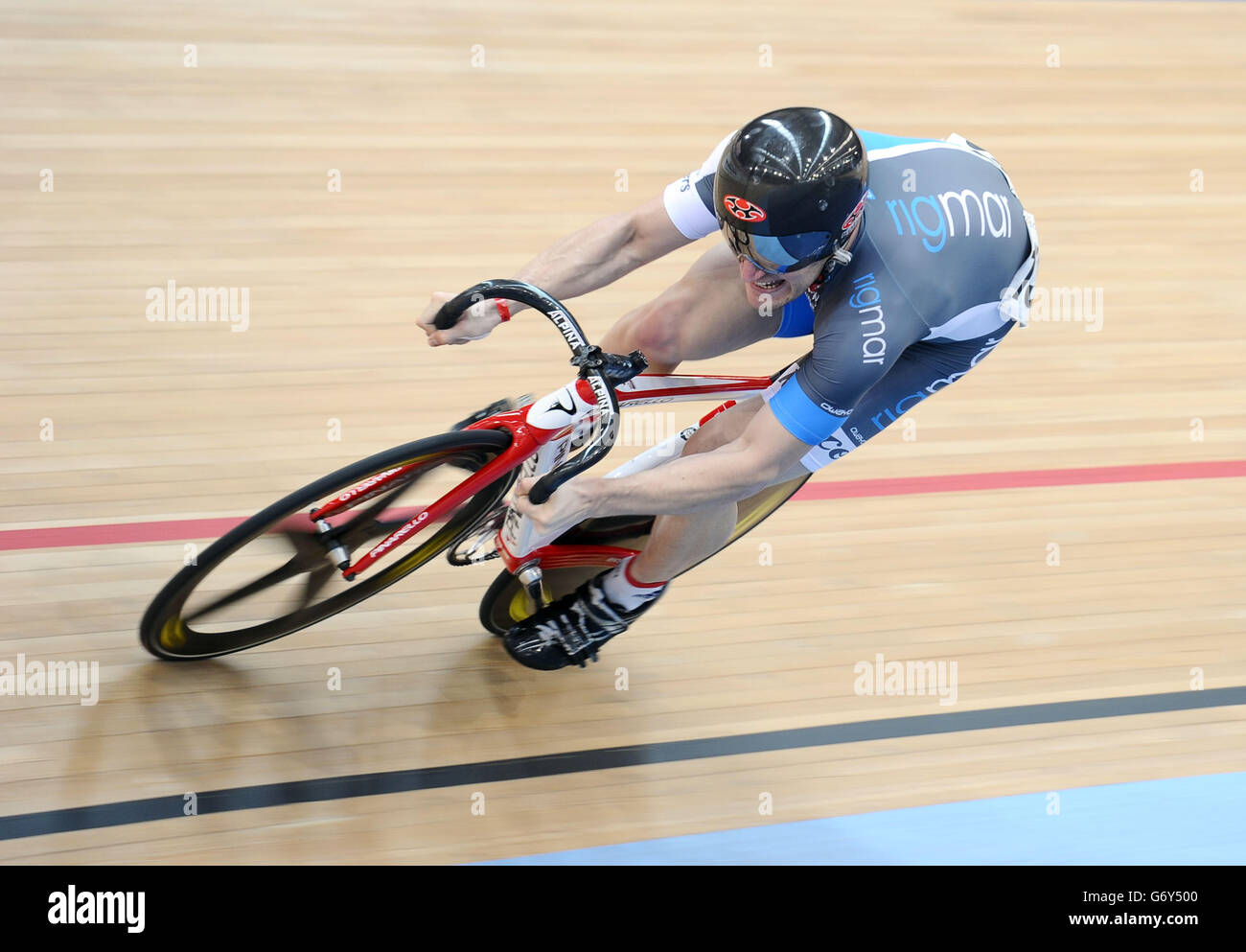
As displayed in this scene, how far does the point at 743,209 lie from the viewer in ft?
6.33

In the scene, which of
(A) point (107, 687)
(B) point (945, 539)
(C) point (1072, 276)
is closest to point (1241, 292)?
(C) point (1072, 276)

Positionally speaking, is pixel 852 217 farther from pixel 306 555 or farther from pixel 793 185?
pixel 306 555

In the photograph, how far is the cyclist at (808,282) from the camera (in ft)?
6.32

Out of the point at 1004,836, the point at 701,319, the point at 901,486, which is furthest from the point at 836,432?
the point at 901,486

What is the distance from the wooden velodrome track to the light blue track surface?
2.3 inches

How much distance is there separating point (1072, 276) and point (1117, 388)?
712 millimetres

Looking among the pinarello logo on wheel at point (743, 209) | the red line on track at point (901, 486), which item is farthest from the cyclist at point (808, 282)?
the red line on track at point (901, 486)

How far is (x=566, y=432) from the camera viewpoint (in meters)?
2.41

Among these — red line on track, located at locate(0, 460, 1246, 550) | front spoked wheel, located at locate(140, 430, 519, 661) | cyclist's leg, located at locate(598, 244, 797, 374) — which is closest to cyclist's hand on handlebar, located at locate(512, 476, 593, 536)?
front spoked wheel, located at locate(140, 430, 519, 661)

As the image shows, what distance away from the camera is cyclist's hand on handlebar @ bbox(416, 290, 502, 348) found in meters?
2.26

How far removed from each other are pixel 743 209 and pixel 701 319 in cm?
55

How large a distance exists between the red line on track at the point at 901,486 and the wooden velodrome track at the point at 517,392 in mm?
14

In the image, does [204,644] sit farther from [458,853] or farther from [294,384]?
[294,384]

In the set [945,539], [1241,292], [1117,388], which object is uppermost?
[1241,292]
